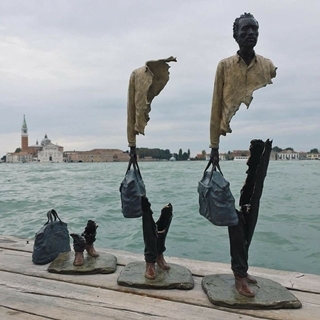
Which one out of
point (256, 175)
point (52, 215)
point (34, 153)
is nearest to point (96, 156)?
point (34, 153)

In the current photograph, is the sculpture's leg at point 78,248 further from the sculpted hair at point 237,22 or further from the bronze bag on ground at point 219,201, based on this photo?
the sculpted hair at point 237,22

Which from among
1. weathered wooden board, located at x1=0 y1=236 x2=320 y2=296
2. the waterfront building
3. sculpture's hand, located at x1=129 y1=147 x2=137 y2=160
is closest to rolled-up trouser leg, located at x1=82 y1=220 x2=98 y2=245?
weathered wooden board, located at x1=0 y1=236 x2=320 y2=296

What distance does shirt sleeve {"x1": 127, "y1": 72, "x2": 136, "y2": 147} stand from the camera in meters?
2.53

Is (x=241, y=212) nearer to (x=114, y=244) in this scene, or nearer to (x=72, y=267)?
(x=72, y=267)

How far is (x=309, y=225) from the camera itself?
8.59 meters

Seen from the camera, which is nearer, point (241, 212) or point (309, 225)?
point (241, 212)

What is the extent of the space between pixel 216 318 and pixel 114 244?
5.22 m

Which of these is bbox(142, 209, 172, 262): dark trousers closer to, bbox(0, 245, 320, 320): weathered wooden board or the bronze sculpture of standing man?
bbox(0, 245, 320, 320): weathered wooden board

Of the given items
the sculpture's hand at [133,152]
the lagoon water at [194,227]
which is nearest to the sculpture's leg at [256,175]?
the sculpture's hand at [133,152]

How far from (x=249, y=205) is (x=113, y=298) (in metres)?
1.05

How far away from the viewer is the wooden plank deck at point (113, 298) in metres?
2.07

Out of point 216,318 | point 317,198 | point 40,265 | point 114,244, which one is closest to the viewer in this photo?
point 216,318

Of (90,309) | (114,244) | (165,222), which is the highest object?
(165,222)

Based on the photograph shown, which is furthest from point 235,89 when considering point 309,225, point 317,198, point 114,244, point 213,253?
point 317,198
